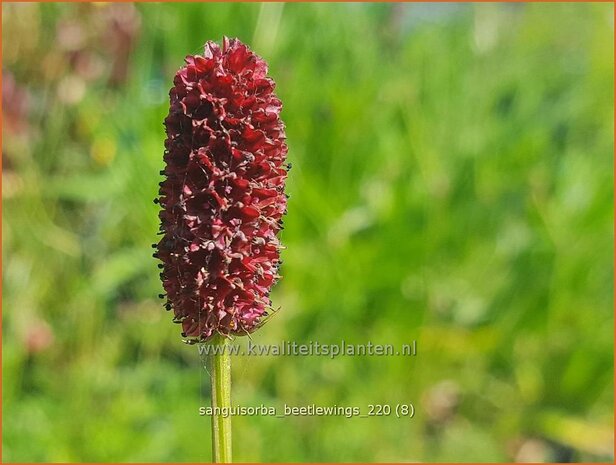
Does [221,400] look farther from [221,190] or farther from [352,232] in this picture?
[352,232]

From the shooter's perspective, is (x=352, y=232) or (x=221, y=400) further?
(x=352, y=232)

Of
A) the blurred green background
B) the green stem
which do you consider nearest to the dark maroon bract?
the green stem

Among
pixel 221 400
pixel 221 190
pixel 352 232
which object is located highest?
pixel 352 232

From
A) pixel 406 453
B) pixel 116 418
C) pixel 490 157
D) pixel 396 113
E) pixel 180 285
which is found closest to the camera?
pixel 180 285

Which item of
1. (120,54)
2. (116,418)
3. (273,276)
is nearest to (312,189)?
(120,54)

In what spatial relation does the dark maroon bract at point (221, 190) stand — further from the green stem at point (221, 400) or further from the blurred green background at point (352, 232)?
the blurred green background at point (352, 232)

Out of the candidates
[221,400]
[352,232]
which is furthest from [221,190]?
[352,232]

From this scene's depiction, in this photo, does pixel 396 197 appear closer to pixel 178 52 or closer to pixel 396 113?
pixel 396 113
